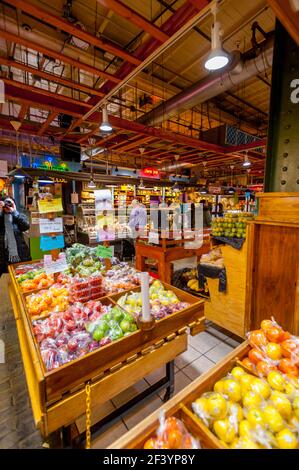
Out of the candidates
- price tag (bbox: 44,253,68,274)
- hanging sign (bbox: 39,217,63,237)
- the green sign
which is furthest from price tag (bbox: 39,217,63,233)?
the green sign

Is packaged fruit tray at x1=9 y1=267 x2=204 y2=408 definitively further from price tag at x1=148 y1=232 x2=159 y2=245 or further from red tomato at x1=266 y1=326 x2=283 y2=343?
price tag at x1=148 y1=232 x2=159 y2=245

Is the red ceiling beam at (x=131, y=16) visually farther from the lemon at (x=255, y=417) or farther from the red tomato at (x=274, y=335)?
the lemon at (x=255, y=417)

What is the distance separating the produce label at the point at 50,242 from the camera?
282cm

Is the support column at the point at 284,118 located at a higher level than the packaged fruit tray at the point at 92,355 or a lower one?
higher

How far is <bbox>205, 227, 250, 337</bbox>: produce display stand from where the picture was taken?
112 inches

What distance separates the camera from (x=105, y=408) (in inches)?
81.6

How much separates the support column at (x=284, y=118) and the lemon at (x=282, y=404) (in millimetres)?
2256

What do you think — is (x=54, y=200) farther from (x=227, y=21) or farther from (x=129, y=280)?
(x=227, y=21)

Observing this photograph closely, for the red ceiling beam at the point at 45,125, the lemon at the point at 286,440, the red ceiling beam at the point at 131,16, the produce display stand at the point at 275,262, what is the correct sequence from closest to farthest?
the lemon at the point at 286,440 < the red ceiling beam at the point at 131,16 < the produce display stand at the point at 275,262 < the red ceiling beam at the point at 45,125

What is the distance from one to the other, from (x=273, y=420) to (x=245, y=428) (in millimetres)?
126

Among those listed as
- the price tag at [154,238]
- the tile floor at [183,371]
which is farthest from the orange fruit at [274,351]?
the price tag at [154,238]

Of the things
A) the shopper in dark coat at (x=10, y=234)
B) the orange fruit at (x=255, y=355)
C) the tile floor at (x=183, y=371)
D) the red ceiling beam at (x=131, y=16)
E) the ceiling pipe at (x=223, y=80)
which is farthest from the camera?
the shopper in dark coat at (x=10, y=234)
